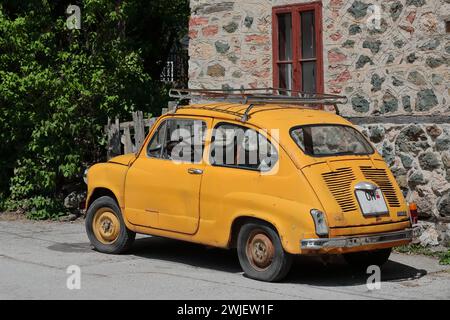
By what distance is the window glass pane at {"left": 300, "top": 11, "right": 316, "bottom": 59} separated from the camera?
1296cm

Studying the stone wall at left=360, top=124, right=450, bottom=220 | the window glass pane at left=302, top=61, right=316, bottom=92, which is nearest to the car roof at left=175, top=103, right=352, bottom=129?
the stone wall at left=360, top=124, right=450, bottom=220

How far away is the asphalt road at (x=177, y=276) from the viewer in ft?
28.1

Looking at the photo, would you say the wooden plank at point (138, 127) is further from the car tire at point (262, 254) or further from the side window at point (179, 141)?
the car tire at point (262, 254)

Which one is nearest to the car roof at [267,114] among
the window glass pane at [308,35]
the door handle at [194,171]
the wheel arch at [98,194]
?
the door handle at [194,171]

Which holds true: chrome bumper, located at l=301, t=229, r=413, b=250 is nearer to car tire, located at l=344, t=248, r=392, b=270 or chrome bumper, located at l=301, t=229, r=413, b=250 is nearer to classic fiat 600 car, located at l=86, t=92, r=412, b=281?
classic fiat 600 car, located at l=86, t=92, r=412, b=281

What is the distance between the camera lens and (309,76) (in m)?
13.0

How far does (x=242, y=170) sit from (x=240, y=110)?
0.75 meters

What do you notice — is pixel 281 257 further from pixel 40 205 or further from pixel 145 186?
pixel 40 205

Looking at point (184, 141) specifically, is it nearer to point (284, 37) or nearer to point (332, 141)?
point (332, 141)

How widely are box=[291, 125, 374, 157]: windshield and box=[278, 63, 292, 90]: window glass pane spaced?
6.66 feet

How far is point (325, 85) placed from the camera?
12727 mm

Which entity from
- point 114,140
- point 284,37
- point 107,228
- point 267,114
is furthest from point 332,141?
point 114,140

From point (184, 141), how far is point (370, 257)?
8.11ft

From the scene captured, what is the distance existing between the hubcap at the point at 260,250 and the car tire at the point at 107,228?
6.45 feet
